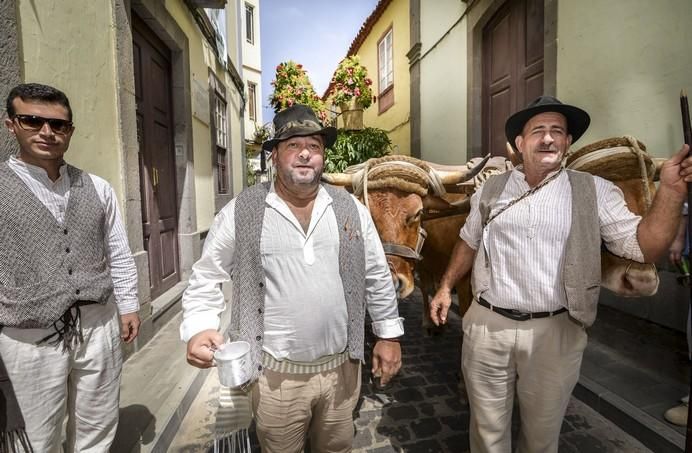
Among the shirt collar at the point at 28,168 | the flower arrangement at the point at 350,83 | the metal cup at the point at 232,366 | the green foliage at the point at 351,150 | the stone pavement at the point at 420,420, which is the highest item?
the flower arrangement at the point at 350,83

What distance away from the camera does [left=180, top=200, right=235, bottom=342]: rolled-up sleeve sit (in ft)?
5.91

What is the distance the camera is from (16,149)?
7.82 ft

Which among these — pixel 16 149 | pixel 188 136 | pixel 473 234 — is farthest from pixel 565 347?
pixel 188 136

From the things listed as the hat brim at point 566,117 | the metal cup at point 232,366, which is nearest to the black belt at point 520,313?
the hat brim at point 566,117

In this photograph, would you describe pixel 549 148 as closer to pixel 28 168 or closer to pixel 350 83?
pixel 28 168

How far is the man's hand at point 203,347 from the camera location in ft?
5.35

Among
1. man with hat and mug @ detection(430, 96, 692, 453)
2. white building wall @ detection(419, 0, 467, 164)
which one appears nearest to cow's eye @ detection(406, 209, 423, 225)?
man with hat and mug @ detection(430, 96, 692, 453)

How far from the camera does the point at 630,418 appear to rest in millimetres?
2807

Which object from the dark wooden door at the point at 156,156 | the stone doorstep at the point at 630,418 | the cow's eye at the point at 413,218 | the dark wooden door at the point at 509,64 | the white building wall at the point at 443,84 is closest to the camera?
the stone doorstep at the point at 630,418

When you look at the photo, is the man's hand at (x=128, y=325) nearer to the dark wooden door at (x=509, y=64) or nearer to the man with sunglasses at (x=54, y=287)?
the man with sunglasses at (x=54, y=287)

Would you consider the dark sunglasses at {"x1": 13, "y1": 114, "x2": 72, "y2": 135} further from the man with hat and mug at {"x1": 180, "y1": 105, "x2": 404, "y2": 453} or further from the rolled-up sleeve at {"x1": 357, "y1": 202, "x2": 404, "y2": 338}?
the rolled-up sleeve at {"x1": 357, "y1": 202, "x2": 404, "y2": 338}

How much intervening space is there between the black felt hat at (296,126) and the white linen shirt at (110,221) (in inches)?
45.3

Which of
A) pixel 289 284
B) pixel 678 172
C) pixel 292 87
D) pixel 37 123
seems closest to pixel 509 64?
pixel 292 87

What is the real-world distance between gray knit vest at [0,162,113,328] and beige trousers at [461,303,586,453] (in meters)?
2.36
